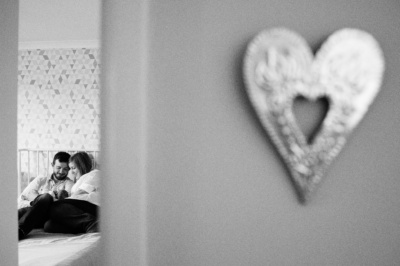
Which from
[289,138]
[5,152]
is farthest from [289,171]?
[5,152]

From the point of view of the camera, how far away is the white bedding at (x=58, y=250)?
67.2 inches

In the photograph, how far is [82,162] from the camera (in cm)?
342

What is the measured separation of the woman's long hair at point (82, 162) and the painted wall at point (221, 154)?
9.63ft

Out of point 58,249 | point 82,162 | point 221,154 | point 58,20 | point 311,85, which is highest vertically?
point 58,20

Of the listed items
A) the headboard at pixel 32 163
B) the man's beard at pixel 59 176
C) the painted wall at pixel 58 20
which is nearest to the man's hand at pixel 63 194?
the man's beard at pixel 59 176

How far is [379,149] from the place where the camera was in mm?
639

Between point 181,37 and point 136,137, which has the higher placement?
point 181,37

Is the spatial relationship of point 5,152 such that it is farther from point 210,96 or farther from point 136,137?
point 210,96

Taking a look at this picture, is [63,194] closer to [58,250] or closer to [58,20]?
[58,250]

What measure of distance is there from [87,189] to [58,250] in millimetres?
1043

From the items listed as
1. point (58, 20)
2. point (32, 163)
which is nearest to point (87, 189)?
point (32, 163)

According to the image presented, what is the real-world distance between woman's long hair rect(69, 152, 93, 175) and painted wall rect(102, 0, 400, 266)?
2.94 meters

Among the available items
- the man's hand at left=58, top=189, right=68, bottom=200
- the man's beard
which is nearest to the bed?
the man's hand at left=58, top=189, right=68, bottom=200

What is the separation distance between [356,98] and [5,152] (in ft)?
3.45
